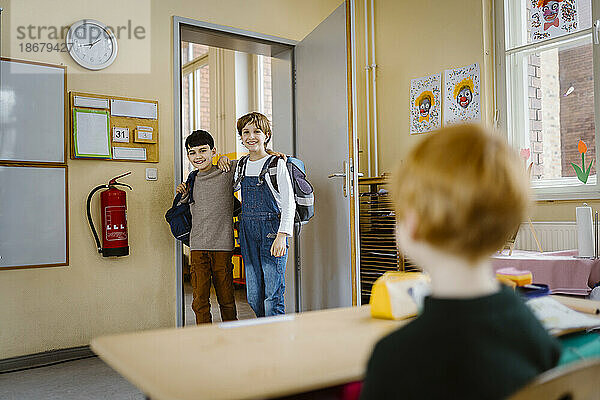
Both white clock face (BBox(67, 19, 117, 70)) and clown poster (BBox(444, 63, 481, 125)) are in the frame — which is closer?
white clock face (BBox(67, 19, 117, 70))

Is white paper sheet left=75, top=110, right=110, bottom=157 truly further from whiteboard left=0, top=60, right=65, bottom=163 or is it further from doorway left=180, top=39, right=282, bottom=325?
doorway left=180, top=39, right=282, bottom=325

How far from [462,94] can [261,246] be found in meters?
1.95

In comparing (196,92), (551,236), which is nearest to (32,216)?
(551,236)

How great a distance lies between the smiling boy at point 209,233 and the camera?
3.40 metres

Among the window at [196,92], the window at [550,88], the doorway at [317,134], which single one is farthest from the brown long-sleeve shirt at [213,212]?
the window at [196,92]

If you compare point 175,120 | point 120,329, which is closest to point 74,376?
point 120,329

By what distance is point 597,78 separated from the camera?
340 cm

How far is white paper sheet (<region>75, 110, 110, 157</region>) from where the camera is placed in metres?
3.43

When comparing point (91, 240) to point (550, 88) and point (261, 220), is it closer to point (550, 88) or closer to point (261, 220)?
point (261, 220)

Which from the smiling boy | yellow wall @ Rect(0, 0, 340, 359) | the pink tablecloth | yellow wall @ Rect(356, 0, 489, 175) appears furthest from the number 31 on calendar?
the pink tablecloth

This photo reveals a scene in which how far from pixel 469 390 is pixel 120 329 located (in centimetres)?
322

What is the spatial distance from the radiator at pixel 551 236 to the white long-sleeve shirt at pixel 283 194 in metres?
1.48

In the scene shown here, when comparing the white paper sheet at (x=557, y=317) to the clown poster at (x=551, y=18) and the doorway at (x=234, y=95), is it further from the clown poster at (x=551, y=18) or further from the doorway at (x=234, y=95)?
the doorway at (x=234, y=95)

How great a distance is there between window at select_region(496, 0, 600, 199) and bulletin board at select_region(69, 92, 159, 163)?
240cm
